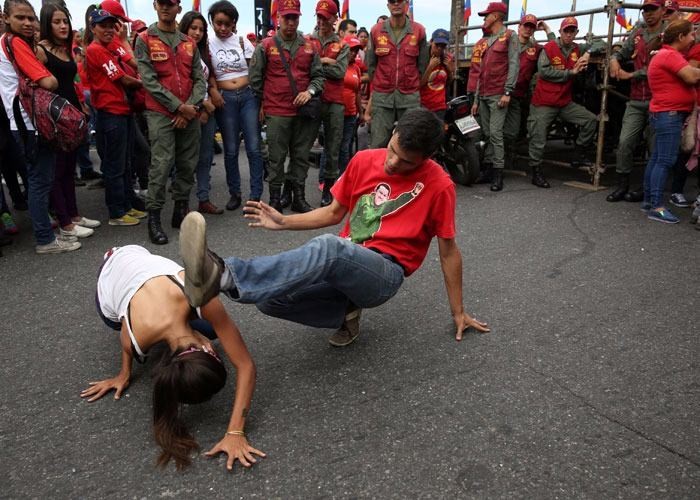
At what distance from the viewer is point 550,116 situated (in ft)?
20.9

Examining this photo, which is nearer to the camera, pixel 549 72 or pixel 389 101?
pixel 389 101

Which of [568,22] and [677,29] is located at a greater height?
[568,22]

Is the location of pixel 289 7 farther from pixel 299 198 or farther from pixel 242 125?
pixel 299 198

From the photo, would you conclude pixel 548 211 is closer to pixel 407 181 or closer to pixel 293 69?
pixel 293 69

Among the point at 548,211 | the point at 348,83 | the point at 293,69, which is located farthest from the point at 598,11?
the point at 293,69

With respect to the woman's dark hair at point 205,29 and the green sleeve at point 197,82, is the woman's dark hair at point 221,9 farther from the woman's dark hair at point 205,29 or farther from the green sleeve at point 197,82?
the green sleeve at point 197,82

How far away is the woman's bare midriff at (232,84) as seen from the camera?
5289 millimetres

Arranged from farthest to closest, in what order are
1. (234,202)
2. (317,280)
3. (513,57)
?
(513,57)
(234,202)
(317,280)

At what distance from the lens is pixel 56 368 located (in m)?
2.75

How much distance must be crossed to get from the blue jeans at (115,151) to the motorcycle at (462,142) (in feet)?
10.8

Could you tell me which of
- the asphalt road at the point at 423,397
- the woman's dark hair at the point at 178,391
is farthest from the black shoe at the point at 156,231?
the woman's dark hair at the point at 178,391

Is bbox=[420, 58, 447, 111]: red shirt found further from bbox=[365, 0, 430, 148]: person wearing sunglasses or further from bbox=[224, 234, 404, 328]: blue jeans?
bbox=[224, 234, 404, 328]: blue jeans

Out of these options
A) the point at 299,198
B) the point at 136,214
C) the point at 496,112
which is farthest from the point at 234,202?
the point at 496,112

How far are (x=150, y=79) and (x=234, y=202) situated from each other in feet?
5.24
